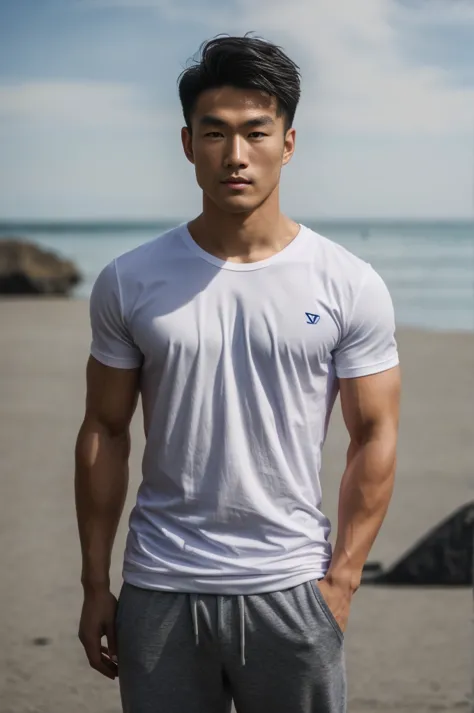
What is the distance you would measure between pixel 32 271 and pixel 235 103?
15841 millimetres

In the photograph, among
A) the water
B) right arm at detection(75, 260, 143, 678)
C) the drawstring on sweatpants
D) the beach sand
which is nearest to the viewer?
the drawstring on sweatpants

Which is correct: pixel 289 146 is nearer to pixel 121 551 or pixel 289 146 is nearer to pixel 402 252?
pixel 121 551

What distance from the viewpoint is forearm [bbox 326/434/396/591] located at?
6.57 ft

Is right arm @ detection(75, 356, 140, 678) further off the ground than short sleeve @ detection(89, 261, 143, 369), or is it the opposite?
short sleeve @ detection(89, 261, 143, 369)

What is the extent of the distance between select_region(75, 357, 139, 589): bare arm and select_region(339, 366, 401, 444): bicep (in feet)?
1.25

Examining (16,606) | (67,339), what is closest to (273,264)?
(16,606)

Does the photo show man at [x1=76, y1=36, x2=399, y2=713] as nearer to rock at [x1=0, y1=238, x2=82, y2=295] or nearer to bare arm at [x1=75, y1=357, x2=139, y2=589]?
bare arm at [x1=75, y1=357, x2=139, y2=589]

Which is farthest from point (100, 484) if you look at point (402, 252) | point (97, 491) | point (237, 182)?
point (402, 252)

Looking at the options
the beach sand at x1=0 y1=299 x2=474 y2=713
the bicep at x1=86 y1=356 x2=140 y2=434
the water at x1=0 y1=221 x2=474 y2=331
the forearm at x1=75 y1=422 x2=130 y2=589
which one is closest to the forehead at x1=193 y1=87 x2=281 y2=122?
the bicep at x1=86 y1=356 x2=140 y2=434

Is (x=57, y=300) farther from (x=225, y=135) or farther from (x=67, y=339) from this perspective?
(x=225, y=135)

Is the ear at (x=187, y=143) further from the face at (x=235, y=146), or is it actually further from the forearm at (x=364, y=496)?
the forearm at (x=364, y=496)

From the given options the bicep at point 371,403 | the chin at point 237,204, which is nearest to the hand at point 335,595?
the bicep at point 371,403

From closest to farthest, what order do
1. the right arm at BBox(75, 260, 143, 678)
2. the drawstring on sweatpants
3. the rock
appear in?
the drawstring on sweatpants < the right arm at BBox(75, 260, 143, 678) < the rock

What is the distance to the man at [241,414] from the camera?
6.28 ft
